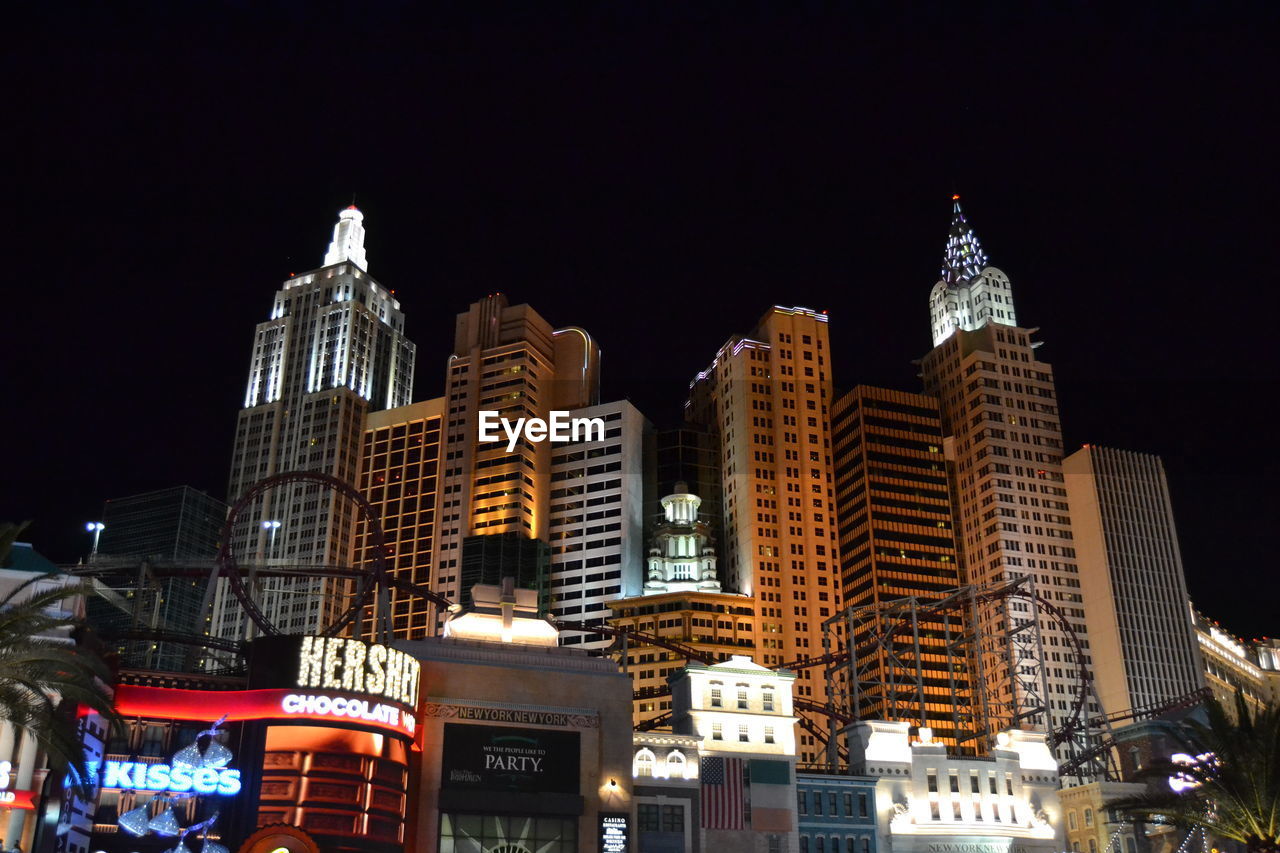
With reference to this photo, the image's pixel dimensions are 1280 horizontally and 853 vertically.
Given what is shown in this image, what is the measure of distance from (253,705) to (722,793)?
1463 inches

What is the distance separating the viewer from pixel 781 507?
188m

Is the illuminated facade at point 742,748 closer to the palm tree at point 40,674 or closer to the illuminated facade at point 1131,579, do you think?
the palm tree at point 40,674

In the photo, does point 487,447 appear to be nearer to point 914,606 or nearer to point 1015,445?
point 1015,445

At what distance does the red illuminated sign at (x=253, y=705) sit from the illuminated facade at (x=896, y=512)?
4477 inches

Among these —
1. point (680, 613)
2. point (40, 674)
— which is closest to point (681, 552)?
point (680, 613)

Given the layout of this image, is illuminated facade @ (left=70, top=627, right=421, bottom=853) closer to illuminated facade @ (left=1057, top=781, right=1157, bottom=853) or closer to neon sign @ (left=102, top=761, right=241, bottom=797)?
neon sign @ (left=102, top=761, right=241, bottom=797)

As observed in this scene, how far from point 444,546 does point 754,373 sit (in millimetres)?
56936

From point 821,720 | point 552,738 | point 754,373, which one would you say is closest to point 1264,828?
point 552,738

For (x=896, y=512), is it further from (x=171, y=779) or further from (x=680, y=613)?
(x=171, y=779)

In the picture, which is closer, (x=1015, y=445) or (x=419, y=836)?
(x=419, y=836)

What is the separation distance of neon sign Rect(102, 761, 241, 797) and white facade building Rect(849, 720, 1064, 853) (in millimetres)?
51440

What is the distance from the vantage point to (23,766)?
5594 cm

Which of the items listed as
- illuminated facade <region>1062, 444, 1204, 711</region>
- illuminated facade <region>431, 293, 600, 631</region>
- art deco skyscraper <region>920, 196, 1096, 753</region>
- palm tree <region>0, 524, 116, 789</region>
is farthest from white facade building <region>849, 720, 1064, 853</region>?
illuminated facade <region>431, 293, 600, 631</region>

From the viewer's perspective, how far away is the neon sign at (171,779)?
214 ft
